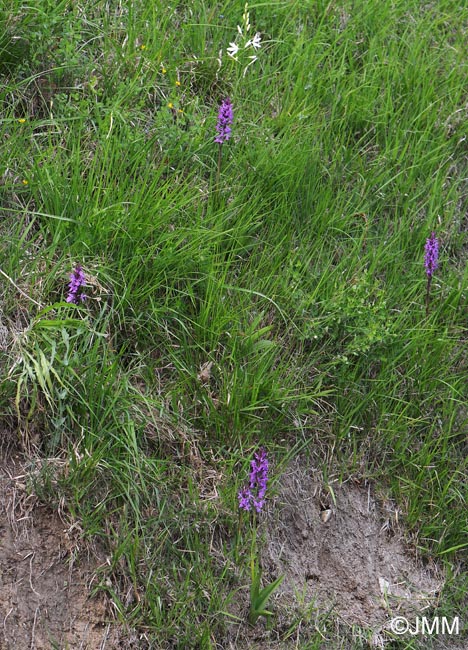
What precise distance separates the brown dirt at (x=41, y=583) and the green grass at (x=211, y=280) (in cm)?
10

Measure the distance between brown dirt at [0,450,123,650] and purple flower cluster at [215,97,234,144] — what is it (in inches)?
62.0

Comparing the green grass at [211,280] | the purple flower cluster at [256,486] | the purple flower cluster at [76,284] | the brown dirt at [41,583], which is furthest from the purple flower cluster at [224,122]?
the brown dirt at [41,583]

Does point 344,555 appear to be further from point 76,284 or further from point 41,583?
point 76,284

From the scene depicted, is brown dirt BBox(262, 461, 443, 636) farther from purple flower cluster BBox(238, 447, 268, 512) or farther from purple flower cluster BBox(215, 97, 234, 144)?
purple flower cluster BBox(215, 97, 234, 144)

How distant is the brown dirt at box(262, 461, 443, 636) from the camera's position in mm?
3111

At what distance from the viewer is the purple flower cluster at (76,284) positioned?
304cm

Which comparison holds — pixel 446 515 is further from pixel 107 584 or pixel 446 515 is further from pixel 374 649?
pixel 107 584

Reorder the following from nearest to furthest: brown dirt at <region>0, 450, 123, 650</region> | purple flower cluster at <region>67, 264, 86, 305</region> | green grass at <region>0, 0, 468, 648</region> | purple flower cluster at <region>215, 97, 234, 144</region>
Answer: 1. brown dirt at <region>0, 450, 123, 650</region>
2. green grass at <region>0, 0, 468, 648</region>
3. purple flower cluster at <region>67, 264, 86, 305</region>
4. purple flower cluster at <region>215, 97, 234, 144</region>

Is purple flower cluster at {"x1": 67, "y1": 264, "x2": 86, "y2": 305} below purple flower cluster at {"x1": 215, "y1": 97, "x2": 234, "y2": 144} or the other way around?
below

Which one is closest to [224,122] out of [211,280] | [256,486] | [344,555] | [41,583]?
[211,280]

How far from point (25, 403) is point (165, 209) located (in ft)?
3.18

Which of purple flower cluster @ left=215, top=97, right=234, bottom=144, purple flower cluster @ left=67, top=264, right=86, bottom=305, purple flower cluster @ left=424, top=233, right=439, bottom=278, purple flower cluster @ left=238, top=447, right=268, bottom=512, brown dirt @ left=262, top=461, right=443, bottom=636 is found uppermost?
purple flower cluster @ left=215, top=97, right=234, bottom=144

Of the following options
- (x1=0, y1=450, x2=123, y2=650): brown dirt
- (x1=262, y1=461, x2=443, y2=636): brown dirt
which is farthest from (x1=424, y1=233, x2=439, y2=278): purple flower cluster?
(x1=0, y1=450, x2=123, y2=650): brown dirt

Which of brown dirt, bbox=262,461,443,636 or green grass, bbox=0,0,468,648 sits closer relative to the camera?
green grass, bbox=0,0,468,648
